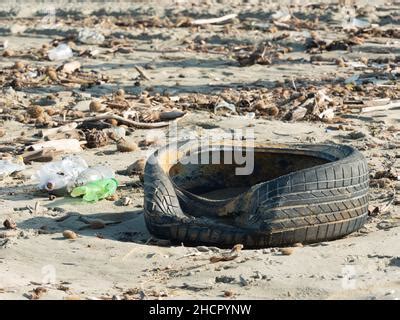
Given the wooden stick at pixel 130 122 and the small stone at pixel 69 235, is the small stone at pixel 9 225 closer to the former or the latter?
the small stone at pixel 69 235

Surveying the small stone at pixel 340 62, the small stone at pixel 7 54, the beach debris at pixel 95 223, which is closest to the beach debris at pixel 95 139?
the beach debris at pixel 95 223

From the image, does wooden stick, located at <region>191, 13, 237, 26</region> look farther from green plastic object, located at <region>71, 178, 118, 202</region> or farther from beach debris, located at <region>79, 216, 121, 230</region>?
beach debris, located at <region>79, 216, 121, 230</region>

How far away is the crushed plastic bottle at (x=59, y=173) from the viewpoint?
6.86 metres

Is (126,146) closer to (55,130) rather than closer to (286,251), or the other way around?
(55,130)

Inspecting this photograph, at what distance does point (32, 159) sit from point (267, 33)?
7.59 meters

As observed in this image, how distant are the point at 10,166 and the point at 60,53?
5996mm

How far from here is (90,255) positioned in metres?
5.62

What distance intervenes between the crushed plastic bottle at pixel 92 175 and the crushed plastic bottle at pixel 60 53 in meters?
6.16

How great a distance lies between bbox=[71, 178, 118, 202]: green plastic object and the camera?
6742 millimetres

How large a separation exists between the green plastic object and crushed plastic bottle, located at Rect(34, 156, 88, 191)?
0.12 m

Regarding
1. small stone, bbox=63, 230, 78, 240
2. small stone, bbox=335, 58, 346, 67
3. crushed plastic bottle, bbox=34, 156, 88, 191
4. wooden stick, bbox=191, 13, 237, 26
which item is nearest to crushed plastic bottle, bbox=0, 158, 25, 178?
crushed plastic bottle, bbox=34, 156, 88, 191

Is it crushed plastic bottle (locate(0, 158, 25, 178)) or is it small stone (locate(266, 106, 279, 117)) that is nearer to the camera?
crushed plastic bottle (locate(0, 158, 25, 178))
